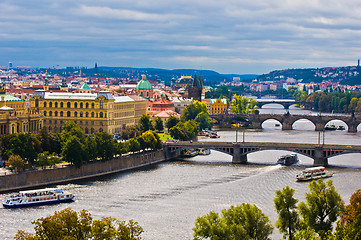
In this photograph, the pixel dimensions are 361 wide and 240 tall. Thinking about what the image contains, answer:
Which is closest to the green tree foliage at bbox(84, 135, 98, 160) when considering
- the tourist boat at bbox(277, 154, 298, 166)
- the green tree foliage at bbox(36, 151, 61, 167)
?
the green tree foliage at bbox(36, 151, 61, 167)

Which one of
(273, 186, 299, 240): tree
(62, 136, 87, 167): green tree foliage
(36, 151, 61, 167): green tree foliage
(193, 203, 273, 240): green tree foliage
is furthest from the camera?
(62, 136, 87, 167): green tree foliage

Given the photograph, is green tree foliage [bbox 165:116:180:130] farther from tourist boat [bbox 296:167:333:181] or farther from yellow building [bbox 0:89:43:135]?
tourist boat [bbox 296:167:333:181]

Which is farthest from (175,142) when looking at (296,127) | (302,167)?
(296,127)

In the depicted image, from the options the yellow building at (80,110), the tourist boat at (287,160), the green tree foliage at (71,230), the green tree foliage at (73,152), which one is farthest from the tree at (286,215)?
the yellow building at (80,110)

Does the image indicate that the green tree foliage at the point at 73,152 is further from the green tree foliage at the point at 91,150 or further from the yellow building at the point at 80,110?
the yellow building at the point at 80,110

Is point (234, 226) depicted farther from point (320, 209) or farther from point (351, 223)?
point (320, 209)

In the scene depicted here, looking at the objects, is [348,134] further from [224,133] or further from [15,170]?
[15,170]

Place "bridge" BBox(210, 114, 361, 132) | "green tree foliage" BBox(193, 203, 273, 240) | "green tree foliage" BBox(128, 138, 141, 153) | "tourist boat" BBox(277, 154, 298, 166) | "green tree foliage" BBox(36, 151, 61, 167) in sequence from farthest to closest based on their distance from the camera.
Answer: "bridge" BBox(210, 114, 361, 132)
"tourist boat" BBox(277, 154, 298, 166)
"green tree foliage" BBox(128, 138, 141, 153)
"green tree foliage" BBox(36, 151, 61, 167)
"green tree foliage" BBox(193, 203, 273, 240)

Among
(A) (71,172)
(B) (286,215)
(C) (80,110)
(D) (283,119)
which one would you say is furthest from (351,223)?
(D) (283,119)
